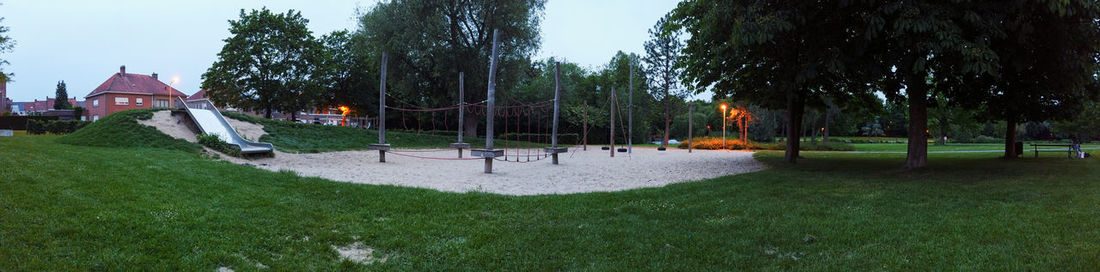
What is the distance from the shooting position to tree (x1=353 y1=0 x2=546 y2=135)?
2898 centimetres

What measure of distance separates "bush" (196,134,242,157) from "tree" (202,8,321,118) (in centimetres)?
1853

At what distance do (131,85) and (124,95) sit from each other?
88.1 inches

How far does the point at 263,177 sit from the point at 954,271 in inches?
404

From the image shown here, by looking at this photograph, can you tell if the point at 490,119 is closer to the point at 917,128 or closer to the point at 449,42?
the point at 917,128

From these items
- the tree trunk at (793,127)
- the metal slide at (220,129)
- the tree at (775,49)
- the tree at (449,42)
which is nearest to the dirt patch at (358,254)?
the tree at (775,49)

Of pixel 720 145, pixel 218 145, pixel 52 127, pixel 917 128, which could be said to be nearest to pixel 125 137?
pixel 218 145

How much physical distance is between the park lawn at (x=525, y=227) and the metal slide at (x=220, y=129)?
9.08 m

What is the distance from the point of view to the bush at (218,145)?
17166mm

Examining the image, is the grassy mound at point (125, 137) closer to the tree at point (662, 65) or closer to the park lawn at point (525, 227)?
the park lawn at point (525, 227)

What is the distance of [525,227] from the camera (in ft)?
19.0

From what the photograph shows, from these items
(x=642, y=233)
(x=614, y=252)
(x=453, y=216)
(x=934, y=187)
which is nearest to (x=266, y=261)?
(x=453, y=216)

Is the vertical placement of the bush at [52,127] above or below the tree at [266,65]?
below

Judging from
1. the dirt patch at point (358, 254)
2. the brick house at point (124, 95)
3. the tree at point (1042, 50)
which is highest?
the brick house at point (124, 95)

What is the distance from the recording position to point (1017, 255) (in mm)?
4453
